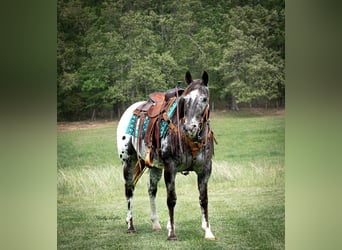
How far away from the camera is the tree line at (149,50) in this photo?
4496 mm

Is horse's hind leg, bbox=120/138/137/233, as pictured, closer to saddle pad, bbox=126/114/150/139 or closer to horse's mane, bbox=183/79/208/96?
saddle pad, bbox=126/114/150/139

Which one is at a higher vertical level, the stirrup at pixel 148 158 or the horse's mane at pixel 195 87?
the horse's mane at pixel 195 87

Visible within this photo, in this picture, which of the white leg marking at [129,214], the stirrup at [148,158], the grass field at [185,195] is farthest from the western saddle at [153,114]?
the white leg marking at [129,214]

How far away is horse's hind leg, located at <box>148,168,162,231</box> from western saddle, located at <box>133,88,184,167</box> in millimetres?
97

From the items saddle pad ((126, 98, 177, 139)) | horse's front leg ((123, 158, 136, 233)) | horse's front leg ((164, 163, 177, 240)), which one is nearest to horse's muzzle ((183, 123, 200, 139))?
saddle pad ((126, 98, 177, 139))

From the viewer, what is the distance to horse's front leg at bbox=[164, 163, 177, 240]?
443cm

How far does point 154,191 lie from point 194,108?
30.1 inches

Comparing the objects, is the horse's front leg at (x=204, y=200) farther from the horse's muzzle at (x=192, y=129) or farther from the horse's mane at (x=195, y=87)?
the horse's mane at (x=195, y=87)

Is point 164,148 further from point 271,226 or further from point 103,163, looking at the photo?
point 271,226

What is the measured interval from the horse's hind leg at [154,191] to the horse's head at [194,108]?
1.46 ft

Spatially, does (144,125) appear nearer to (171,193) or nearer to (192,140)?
(192,140)
